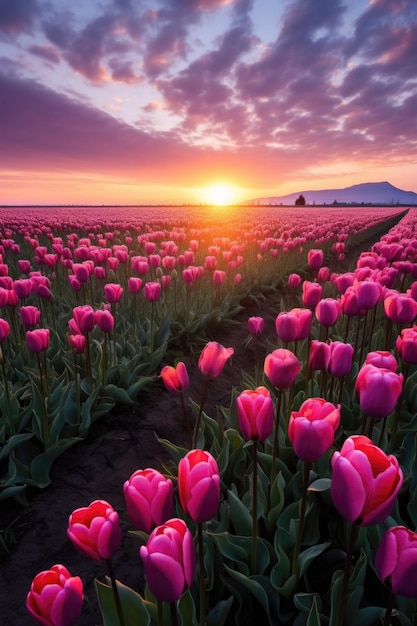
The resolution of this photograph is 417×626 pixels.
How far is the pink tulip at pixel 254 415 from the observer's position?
1.38 meters

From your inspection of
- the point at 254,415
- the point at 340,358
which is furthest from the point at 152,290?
the point at 254,415

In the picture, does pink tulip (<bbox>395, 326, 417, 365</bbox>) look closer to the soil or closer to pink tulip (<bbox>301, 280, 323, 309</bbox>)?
pink tulip (<bbox>301, 280, 323, 309</bbox>)

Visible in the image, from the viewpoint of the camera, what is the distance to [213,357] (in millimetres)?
1931

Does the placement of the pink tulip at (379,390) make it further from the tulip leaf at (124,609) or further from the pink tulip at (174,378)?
the tulip leaf at (124,609)

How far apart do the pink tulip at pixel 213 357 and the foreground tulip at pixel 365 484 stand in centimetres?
93

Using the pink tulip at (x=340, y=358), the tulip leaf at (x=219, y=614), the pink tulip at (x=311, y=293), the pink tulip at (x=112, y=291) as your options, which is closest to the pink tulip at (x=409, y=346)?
the pink tulip at (x=340, y=358)

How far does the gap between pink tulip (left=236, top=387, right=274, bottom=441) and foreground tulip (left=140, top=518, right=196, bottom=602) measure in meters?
0.48

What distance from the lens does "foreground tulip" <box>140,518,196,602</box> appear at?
36.5 inches

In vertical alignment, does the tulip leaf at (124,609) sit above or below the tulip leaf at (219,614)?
above

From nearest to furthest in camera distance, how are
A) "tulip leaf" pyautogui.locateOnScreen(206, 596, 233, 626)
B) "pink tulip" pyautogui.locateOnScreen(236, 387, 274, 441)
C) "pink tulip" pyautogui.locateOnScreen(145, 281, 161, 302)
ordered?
"pink tulip" pyautogui.locateOnScreen(236, 387, 274, 441), "tulip leaf" pyautogui.locateOnScreen(206, 596, 233, 626), "pink tulip" pyautogui.locateOnScreen(145, 281, 161, 302)

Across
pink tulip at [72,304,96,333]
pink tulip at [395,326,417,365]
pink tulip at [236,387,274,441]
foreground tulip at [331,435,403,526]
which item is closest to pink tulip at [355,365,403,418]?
pink tulip at [236,387,274,441]

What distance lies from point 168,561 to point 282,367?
2.77 ft

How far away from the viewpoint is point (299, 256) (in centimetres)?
1053

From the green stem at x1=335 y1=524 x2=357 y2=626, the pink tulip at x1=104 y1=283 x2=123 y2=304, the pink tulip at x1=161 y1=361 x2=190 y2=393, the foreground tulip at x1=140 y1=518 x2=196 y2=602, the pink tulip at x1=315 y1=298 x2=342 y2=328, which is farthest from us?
the pink tulip at x1=104 y1=283 x2=123 y2=304
